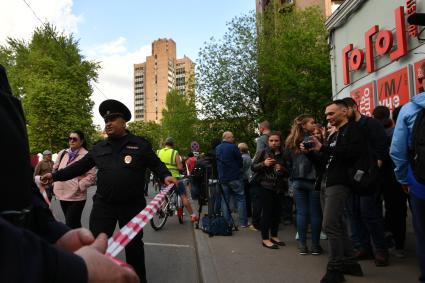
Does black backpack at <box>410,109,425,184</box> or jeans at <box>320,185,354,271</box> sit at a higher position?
black backpack at <box>410,109,425,184</box>

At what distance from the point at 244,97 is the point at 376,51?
14143 mm

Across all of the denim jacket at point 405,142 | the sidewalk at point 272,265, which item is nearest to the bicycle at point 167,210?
the sidewalk at point 272,265

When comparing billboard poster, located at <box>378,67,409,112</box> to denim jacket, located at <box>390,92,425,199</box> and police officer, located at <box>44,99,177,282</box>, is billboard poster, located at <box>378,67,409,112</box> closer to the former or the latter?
denim jacket, located at <box>390,92,425,199</box>

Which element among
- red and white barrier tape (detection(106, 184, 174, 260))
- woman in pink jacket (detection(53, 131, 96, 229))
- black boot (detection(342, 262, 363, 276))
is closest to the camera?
red and white barrier tape (detection(106, 184, 174, 260))

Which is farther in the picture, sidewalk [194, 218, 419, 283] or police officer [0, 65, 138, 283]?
sidewalk [194, 218, 419, 283]

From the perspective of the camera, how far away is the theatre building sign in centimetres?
1005

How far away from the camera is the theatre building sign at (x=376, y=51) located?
10.1 meters

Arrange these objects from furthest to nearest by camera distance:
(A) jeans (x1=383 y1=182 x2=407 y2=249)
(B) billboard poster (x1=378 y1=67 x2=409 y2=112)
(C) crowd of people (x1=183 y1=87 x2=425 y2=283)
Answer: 1. (B) billboard poster (x1=378 y1=67 x2=409 y2=112)
2. (A) jeans (x1=383 y1=182 x2=407 y2=249)
3. (C) crowd of people (x1=183 y1=87 x2=425 y2=283)

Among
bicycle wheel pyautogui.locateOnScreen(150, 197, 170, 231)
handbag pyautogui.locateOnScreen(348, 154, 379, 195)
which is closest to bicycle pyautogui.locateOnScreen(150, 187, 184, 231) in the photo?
bicycle wheel pyautogui.locateOnScreen(150, 197, 170, 231)

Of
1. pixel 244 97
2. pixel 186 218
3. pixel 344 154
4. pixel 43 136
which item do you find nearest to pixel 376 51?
pixel 186 218

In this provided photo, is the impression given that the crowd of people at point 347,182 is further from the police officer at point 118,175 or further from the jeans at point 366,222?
the police officer at point 118,175

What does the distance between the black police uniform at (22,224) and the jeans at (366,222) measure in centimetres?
411

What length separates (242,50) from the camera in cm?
2542

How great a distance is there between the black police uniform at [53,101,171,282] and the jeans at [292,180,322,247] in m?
2.41
